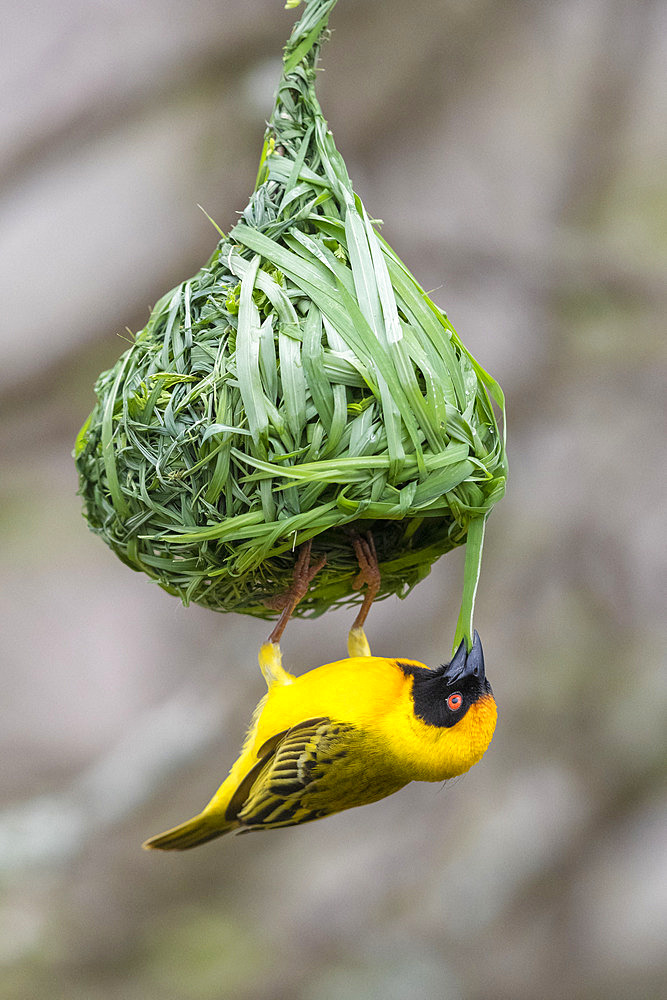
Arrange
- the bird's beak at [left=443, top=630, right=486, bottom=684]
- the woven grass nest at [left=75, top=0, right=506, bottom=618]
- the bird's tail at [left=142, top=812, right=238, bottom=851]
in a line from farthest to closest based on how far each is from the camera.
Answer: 1. the bird's tail at [left=142, top=812, right=238, bottom=851]
2. the bird's beak at [left=443, top=630, right=486, bottom=684]
3. the woven grass nest at [left=75, top=0, right=506, bottom=618]

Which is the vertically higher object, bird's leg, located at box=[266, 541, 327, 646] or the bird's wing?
bird's leg, located at box=[266, 541, 327, 646]

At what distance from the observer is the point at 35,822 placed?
1963 millimetres

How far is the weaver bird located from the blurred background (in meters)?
1.01

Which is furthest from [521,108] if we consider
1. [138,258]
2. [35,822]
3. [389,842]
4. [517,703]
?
[35,822]

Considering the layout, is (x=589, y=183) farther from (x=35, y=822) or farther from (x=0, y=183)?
(x=35, y=822)

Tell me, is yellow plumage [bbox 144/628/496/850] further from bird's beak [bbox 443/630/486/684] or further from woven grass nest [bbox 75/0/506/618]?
woven grass nest [bbox 75/0/506/618]

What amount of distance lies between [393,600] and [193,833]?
100 centimetres

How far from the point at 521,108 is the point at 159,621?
4.70 feet

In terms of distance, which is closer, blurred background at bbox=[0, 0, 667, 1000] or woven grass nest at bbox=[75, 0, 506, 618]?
woven grass nest at bbox=[75, 0, 506, 618]

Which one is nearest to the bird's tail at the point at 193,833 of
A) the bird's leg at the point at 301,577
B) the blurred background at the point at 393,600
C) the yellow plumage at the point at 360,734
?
the yellow plumage at the point at 360,734

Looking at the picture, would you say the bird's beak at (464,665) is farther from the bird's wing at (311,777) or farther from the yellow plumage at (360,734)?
the bird's wing at (311,777)

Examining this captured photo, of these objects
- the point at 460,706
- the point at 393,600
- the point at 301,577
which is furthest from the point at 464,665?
the point at 393,600

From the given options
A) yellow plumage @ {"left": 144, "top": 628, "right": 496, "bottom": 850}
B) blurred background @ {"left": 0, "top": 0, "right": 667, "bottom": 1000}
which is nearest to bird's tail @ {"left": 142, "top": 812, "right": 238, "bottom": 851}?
yellow plumage @ {"left": 144, "top": 628, "right": 496, "bottom": 850}

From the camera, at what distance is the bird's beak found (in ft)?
2.86
